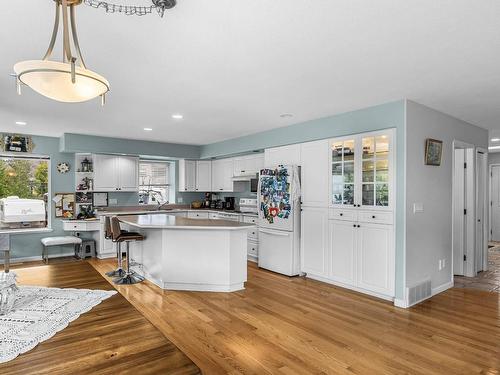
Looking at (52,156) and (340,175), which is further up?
(52,156)

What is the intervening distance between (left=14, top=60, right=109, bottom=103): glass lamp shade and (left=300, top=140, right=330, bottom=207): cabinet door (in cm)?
354

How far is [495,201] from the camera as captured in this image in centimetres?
860

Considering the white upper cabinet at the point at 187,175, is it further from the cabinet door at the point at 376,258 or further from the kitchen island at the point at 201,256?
the cabinet door at the point at 376,258

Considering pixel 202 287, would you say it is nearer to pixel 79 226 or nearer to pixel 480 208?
pixel 79 226

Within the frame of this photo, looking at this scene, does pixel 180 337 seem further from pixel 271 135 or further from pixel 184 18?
pixel 271 135

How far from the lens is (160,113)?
453 cm

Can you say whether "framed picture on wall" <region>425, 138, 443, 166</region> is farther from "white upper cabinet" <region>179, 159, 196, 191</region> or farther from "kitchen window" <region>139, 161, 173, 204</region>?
"kitchen window" <region>139, 161, 173, 204</region>

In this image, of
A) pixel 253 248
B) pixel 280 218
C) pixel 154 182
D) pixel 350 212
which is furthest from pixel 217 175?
pixel 350 212

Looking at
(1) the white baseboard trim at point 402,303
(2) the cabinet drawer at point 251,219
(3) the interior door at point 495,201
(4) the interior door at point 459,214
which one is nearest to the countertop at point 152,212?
(2) the cabinet drawer at point 251,219

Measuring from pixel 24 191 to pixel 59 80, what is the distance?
596 centimetres

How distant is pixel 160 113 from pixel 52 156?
3297mm

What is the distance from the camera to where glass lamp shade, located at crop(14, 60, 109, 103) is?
1.42m

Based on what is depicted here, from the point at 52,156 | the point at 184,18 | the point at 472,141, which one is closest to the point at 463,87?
the point at 472,141

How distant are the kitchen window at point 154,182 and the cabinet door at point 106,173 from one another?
3.05ft
